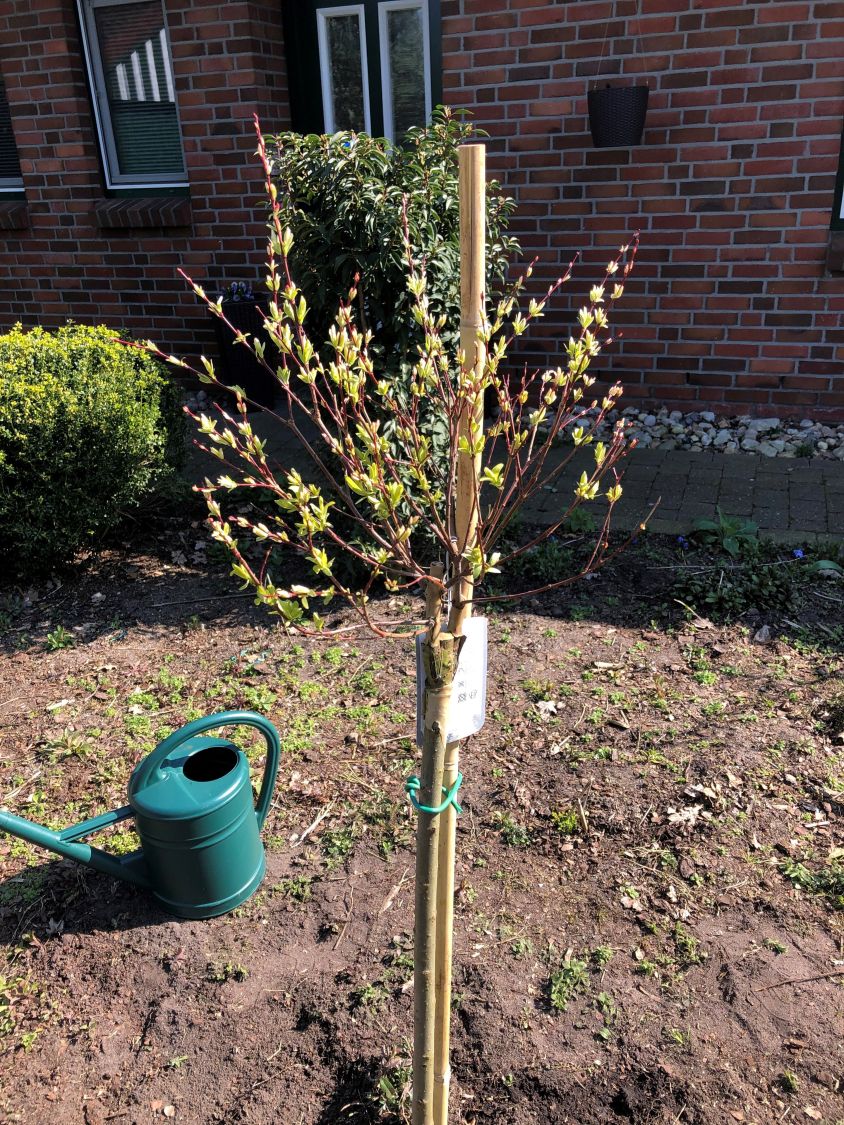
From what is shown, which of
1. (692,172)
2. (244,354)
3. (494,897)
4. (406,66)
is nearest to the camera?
(494,897)

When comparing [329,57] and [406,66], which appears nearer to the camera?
[406,66]

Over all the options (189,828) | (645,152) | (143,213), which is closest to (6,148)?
(143,213)

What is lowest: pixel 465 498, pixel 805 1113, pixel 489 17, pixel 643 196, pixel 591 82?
pixel 805 1113

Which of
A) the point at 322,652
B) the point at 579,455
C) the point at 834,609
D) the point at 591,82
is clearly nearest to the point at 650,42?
the point at 591,82

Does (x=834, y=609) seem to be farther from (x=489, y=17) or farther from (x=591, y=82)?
(x=489, y=17)

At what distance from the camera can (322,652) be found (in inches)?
157

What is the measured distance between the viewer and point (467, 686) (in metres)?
1.77

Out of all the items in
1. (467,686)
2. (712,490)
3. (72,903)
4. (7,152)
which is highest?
(7,152)

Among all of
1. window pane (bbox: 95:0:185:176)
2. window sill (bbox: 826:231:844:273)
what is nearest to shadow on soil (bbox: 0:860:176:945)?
window sill (bbox: 826:231:844:273)

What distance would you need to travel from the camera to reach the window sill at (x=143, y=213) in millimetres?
6957

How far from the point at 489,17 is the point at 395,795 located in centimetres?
Result: 505

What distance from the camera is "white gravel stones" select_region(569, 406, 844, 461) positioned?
562cm

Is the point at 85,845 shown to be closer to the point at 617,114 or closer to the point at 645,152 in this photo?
the point at 617,114

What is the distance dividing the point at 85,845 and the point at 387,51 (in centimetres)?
589
